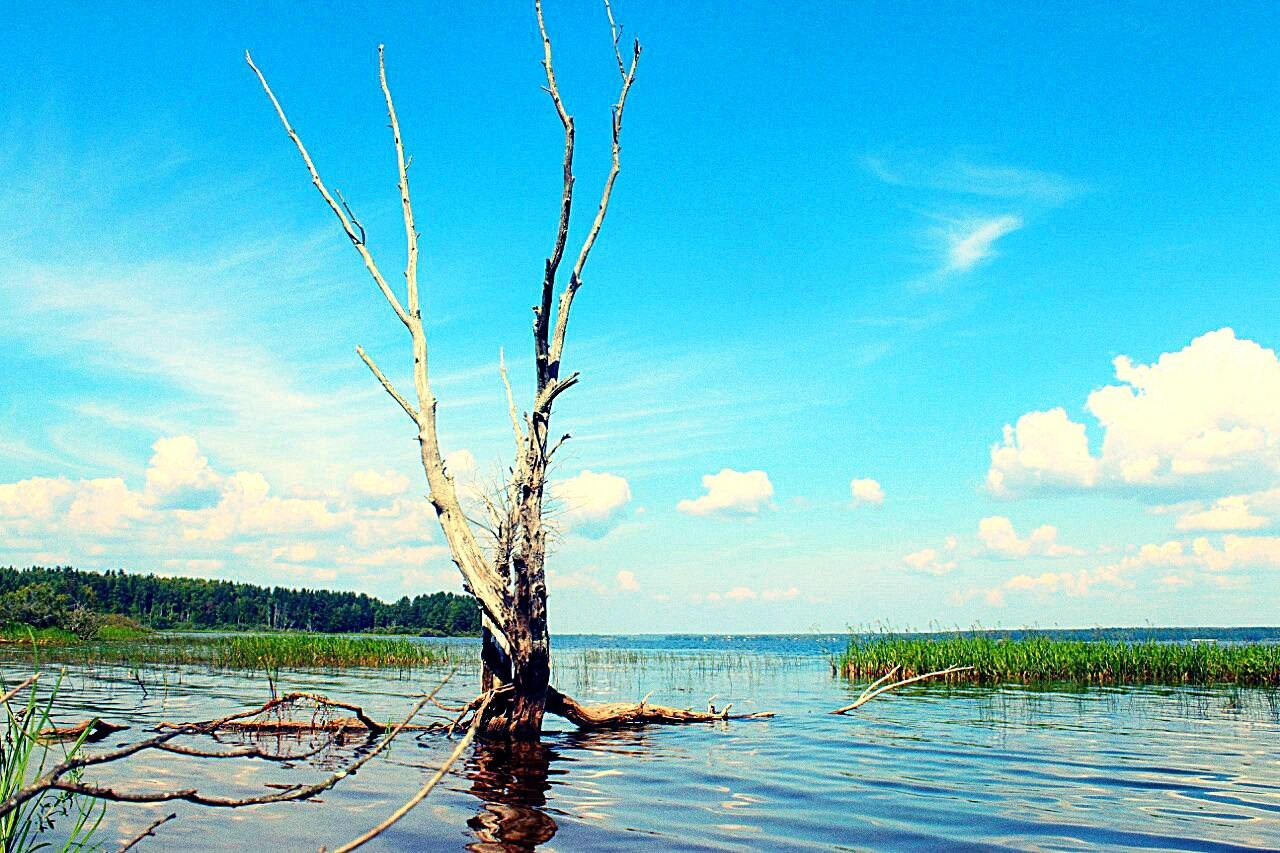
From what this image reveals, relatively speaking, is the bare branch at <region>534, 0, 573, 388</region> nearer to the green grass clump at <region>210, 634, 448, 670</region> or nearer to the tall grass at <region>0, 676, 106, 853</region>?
the tall grass at <region>0, 676, 106, 853</region>

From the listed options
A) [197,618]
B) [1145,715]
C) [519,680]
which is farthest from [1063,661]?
[197,618]

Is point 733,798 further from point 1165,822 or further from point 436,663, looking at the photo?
point 436,663

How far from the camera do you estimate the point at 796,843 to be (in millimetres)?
8977

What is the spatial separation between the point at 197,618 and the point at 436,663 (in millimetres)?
111198

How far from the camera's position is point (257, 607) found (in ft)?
455

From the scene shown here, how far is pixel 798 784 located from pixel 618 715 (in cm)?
505

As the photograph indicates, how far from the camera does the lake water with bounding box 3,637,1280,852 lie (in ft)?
29.7

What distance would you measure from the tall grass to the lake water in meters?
0.43

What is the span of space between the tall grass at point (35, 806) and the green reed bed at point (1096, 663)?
24.1 meters

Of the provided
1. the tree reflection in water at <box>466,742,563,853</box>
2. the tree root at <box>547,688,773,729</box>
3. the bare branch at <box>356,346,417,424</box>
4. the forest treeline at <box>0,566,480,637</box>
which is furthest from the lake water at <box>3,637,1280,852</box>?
the forest treeline at <box>0,566,480,637</box>

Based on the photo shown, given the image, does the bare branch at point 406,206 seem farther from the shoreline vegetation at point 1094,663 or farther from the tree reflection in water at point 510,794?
the shoreline vegetation at point 1094,663

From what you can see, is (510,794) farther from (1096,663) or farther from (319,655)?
(319,655)

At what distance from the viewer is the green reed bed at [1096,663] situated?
2853 cm

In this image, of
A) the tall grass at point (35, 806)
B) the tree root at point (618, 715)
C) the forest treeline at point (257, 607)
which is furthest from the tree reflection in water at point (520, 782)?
the forest treeline at point (257, 607)
